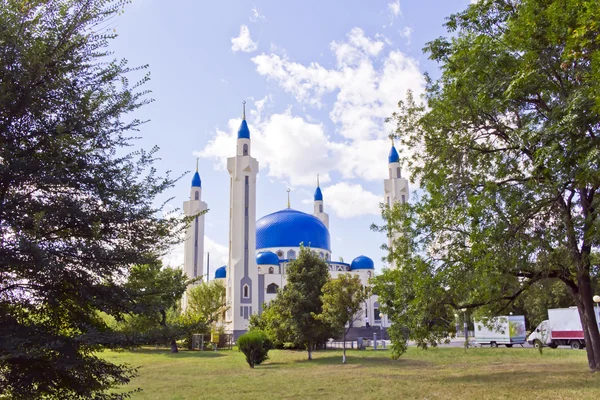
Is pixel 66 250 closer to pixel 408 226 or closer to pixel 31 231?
pixel 31 231

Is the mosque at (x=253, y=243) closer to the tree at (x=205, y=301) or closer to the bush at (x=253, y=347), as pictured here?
the tree at (x=205, y=301)

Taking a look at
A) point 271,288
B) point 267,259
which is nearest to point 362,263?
point 267,259

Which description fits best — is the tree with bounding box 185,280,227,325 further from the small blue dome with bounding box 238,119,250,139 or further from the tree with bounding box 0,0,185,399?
the tree with bounding box 0,0,185,399

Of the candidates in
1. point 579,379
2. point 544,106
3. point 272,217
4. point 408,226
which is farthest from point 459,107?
point 272,217

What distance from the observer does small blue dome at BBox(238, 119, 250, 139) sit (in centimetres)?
5362

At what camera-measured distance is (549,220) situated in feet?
40.9

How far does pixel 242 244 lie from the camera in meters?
50.1

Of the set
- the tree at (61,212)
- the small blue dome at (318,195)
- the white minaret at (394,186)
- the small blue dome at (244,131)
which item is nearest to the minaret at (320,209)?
the small blue dome at (318,195)

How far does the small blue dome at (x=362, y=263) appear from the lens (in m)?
65.1

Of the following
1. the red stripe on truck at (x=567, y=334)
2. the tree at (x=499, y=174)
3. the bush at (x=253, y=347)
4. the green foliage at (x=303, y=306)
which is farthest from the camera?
the red stripe on truck at (x=567, y=334)

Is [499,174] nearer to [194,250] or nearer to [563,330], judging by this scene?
[563,330]

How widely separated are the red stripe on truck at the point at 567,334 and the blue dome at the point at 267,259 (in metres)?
32.7

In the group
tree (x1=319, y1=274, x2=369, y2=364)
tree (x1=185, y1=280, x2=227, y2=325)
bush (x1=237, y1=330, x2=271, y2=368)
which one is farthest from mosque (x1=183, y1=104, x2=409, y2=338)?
bush (x1=237, y1=330, x2=271, y2=368)

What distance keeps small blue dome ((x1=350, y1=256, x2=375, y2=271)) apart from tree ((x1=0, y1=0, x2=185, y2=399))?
59460 millimetres
